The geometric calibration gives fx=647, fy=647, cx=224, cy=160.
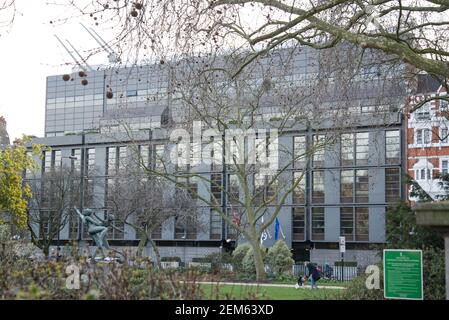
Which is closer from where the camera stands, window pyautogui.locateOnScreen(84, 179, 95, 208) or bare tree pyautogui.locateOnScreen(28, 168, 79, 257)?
bare tree pyautogui.locateOnScreen(28, 168, 79, 257)

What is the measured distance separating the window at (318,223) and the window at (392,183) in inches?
257

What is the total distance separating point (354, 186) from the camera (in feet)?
202

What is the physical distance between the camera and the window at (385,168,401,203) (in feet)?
196

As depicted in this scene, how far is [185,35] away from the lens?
12359mm

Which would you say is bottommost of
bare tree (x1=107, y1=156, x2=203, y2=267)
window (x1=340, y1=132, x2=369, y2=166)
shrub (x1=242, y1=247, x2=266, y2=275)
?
shrub (x1=242, y1=247, x2=266, y2=275)

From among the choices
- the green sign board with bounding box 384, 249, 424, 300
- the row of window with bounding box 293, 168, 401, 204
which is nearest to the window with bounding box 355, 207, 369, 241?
the row of window with bounding box 293, 168, 401, 204

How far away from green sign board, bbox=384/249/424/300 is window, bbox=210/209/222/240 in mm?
55046

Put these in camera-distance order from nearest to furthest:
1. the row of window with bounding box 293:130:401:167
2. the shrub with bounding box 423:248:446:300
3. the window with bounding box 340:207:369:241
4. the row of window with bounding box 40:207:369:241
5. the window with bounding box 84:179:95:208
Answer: the shrub with bounding box 423:248:446:300, the row of window with bounding box 293:130:401:167, the window with bounding box 340:207:369:241, the row of window with bounding box 40:207:369:241, the window with bounding box 84:179:95:208

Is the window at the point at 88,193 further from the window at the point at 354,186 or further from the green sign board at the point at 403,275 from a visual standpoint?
the green sign board at the point at 403,275

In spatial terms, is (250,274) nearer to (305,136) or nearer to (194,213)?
(194,213)

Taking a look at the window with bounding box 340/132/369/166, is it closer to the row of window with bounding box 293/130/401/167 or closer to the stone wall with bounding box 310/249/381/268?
the row of window with bounding box 293/130/401/167

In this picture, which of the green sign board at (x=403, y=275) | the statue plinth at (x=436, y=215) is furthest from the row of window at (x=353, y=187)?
the statue plinth at (x=436, y=215)
